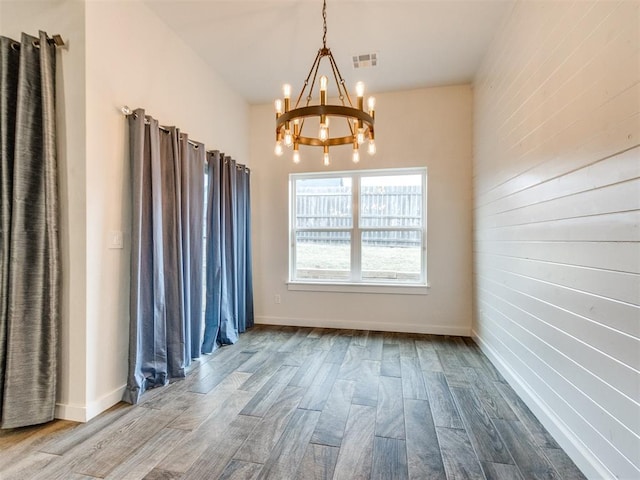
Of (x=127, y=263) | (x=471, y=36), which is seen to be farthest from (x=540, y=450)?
(x=471, y=36)

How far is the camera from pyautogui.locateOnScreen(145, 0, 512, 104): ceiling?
8.50 feet

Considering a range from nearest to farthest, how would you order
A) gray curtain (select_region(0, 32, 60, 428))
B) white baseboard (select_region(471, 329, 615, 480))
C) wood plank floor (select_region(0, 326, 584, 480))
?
white baseboard (select_region(471, 329, 615, 480)) → wood plank floor (select_region(0, 326, 584, 480)) → gray curtain (select_region(0, 32, 60, 428))

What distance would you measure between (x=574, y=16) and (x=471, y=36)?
57.4 inches

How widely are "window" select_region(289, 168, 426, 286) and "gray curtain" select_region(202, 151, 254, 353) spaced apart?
2.23 feet

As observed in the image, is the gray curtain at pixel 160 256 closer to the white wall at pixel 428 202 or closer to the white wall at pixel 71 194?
the white wall at pixel 71 194

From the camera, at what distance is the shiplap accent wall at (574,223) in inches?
52.9

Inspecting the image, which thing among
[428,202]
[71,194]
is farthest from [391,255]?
[71,194]

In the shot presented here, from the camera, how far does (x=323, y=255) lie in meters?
4.40

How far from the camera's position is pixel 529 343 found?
89.6 inches

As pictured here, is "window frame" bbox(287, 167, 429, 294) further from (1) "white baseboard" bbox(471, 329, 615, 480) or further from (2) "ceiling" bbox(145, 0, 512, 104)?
(1) "white baseboard" bbox(471, 329, 615, 480)

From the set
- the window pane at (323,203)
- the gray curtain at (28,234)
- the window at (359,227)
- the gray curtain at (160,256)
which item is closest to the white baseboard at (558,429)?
the window at (359,227)

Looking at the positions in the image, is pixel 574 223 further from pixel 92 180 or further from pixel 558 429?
→ pixel 92 180

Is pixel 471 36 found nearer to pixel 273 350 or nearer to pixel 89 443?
pixel 273 350

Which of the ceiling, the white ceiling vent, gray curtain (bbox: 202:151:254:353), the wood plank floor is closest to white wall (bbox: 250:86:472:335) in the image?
the ceiling
